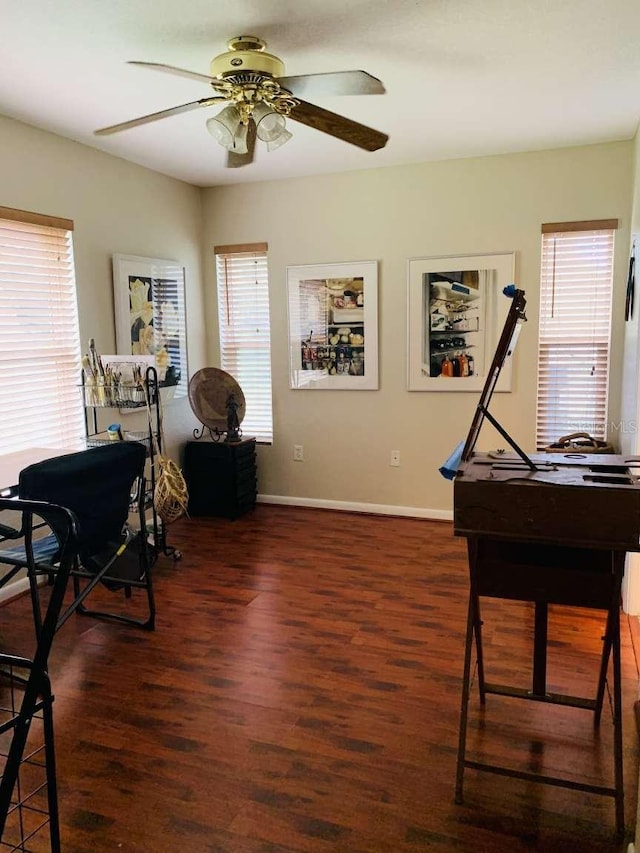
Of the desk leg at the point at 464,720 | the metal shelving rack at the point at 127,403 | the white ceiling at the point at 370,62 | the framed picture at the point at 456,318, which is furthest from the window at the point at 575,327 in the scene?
the desk leg at the point at 464,720

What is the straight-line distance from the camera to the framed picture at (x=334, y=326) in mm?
4578

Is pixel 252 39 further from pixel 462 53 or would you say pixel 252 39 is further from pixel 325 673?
pixel 325 673

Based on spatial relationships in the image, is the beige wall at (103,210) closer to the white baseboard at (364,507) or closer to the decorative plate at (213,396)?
the decorative plate at (213,396)

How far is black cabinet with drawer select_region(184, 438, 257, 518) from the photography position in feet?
15.2

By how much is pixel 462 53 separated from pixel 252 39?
2.86 ft

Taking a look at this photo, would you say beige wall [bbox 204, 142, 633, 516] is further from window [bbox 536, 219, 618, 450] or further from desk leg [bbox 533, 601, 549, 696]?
desk leg [bbox 533, 601, 549, 696]

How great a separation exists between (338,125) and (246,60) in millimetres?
408

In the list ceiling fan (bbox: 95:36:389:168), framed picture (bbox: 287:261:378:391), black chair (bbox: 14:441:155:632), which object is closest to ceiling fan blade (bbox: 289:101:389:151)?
ceiling fan (bbox: 95:36:389:168)

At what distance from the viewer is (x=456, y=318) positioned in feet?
14.2

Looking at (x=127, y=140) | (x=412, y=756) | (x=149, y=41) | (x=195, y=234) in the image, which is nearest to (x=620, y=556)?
(x=412, y=756)

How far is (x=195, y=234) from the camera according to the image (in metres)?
4.93

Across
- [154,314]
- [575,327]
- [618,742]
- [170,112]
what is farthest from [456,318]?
[618,742]

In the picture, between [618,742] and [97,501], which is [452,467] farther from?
[97,501]

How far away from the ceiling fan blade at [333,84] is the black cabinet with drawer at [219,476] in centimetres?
279
